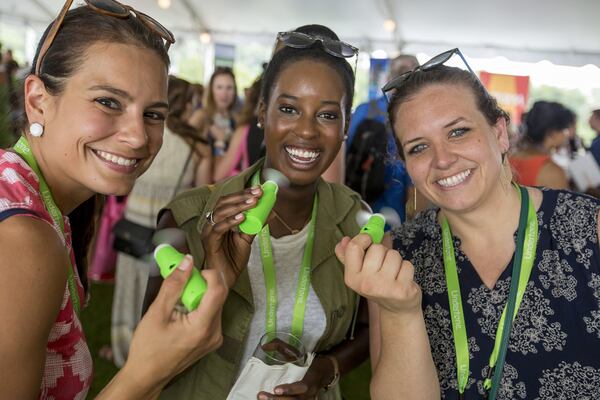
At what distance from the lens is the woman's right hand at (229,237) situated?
5.35 ft

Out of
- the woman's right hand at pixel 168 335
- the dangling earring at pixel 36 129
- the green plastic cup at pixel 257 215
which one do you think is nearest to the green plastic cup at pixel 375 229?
the green plastic cup at pixel 257 215

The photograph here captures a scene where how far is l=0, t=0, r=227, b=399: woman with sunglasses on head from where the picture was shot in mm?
1181

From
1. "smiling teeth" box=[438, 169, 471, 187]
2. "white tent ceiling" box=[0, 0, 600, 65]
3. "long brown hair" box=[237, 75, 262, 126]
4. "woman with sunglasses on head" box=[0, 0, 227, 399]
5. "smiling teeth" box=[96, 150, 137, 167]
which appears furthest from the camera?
"white tent ceiling" box=[0, 0, 600, 65]

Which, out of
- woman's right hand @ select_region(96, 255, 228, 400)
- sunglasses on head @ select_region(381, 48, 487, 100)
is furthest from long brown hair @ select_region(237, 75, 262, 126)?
woman's right hand @ select_region(96, 255, 228, 400)

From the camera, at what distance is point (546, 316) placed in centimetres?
178

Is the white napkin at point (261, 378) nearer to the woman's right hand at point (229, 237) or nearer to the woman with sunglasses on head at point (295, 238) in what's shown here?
the woman with sunglasses on head at point (295, 238)

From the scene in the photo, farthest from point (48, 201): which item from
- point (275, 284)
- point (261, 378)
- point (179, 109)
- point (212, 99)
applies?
point (212, 99)

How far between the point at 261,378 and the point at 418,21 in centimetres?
1051

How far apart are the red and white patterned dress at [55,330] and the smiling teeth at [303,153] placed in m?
0.91

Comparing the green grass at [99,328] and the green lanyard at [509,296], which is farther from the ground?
the green lanyard at [509,296]

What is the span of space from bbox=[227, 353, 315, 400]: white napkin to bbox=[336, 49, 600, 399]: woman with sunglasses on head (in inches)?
12.7

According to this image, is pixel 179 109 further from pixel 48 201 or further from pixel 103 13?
pixel 48 201

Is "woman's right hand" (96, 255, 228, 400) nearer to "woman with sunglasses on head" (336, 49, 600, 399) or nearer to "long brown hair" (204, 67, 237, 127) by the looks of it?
"woman with sunglasses on head" (336, 49, 600, 399)

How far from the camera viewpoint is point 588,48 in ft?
34.6
